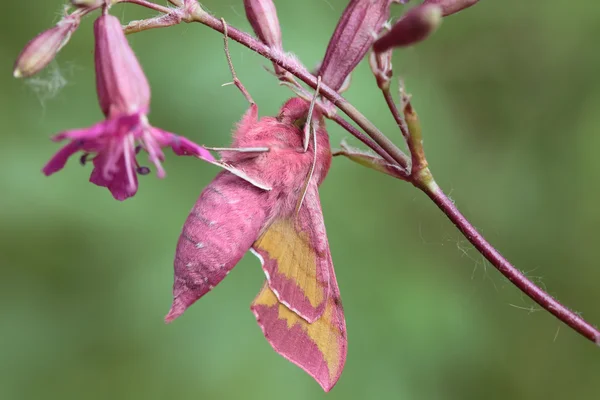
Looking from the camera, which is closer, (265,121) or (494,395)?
(265,121)

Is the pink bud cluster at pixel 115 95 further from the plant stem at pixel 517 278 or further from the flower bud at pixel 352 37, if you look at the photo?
the plant stem at pixel 517 278

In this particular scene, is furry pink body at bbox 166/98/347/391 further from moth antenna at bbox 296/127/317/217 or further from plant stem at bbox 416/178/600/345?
plant stem at bbox 416/178/600/345

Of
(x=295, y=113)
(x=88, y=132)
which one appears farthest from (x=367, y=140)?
(x=88, y=132)

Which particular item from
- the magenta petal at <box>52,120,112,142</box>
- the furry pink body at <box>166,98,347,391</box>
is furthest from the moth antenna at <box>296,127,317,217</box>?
the magenta petal at <box>52,120,112,142</box>

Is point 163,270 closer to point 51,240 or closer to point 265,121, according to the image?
point 51,240

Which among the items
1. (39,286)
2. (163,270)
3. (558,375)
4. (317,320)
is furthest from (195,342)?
(558,375)

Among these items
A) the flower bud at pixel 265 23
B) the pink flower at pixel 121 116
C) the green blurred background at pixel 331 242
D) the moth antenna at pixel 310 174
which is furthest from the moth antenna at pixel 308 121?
the green blurred background at pixel 331 242
